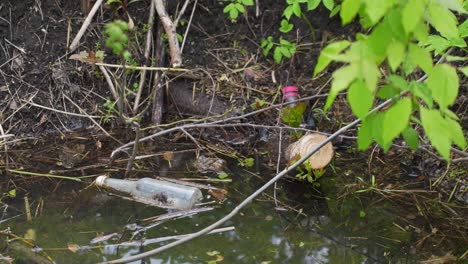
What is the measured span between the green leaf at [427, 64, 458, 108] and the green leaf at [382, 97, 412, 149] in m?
0.08

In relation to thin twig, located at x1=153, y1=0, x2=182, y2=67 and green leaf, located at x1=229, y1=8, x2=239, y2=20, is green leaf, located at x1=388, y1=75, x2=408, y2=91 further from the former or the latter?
green leaf, located at x1=229, y1=8, x2=239, y2=20

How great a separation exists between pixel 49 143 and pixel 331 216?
66.5 inches

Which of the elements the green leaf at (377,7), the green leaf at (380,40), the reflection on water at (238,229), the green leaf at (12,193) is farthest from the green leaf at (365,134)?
the green leaf at (12,193)

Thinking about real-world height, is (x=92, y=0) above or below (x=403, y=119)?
below

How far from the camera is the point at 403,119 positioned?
1.29 meters

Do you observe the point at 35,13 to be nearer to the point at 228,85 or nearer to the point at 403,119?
the point at 228,85

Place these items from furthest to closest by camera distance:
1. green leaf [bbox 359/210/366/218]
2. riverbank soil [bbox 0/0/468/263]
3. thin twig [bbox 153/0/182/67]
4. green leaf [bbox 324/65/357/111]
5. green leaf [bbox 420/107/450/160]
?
thin twig [bbox 153/0/182/67] < riverbank soil [bbox 0/0/468/263] < green leaf [bbox 359/210/366/218] < green leaf [bbox 420/107/450/160] < green leaf [bbox 324/65/357/111]

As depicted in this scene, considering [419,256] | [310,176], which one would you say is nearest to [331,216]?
[310,176]

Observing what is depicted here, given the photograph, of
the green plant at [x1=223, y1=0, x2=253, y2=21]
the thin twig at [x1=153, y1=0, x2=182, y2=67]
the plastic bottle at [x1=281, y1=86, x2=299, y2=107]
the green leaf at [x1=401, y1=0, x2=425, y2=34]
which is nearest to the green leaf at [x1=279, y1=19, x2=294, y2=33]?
the green plant at [x1=223, y1=0, x2=253, y2=21]

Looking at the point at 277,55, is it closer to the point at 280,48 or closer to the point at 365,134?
the point at 280,48

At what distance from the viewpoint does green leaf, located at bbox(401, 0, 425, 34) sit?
48.9 inches

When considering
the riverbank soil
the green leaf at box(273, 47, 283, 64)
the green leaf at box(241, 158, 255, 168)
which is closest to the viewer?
the riverbank soil

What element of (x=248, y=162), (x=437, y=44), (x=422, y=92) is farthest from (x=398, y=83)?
(x=248, y=162)

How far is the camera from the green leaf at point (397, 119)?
1.28 metres
